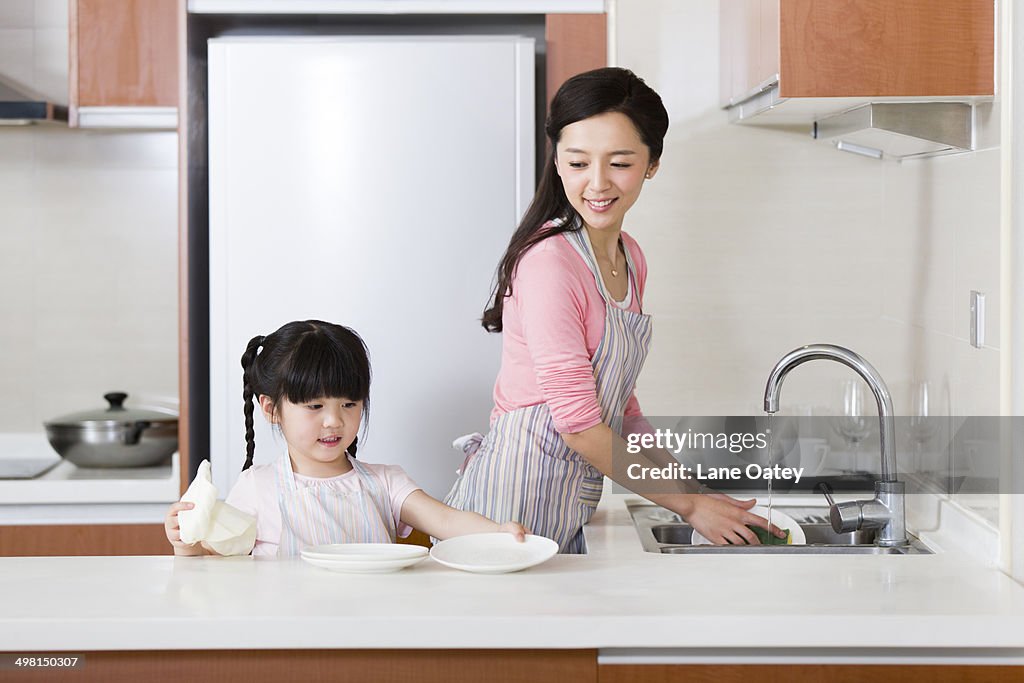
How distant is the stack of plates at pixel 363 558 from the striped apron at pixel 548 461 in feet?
1.00

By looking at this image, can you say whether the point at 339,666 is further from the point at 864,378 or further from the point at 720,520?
the point at 864,378

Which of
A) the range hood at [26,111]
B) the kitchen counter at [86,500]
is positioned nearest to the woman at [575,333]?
the kitchen counter at [86,500]

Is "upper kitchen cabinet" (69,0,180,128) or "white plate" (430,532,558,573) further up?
"upper kitchen cabinet" (69,0,180,128)

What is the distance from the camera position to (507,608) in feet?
3.98

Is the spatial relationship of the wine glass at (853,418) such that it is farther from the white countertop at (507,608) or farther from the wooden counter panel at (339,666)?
the wooden counter panel at (339,666)

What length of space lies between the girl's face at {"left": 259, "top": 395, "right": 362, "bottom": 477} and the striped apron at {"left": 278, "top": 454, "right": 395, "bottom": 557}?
0.05 meters

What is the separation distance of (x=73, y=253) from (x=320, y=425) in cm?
150

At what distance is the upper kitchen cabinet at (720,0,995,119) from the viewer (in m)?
1.56

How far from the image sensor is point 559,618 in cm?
118

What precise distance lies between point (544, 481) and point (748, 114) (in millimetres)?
737

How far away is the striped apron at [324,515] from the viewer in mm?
1599

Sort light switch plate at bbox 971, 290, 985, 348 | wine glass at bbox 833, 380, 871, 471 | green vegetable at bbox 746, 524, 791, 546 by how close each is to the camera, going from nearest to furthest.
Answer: light switch plate at bbox 971, 290, 985, 348, green vegetable at bbox 746, 524, 791, 546, wine glass at bbox 833, 380, 871, 471

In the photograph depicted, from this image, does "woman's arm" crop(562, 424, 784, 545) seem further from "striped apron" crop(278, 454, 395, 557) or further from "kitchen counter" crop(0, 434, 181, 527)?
"kitchen counter" crop(0, 434, 181, 527)

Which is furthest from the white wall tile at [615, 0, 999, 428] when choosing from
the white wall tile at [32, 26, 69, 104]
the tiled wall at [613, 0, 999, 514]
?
the white wall tile at [32, 26, 69, 104]
